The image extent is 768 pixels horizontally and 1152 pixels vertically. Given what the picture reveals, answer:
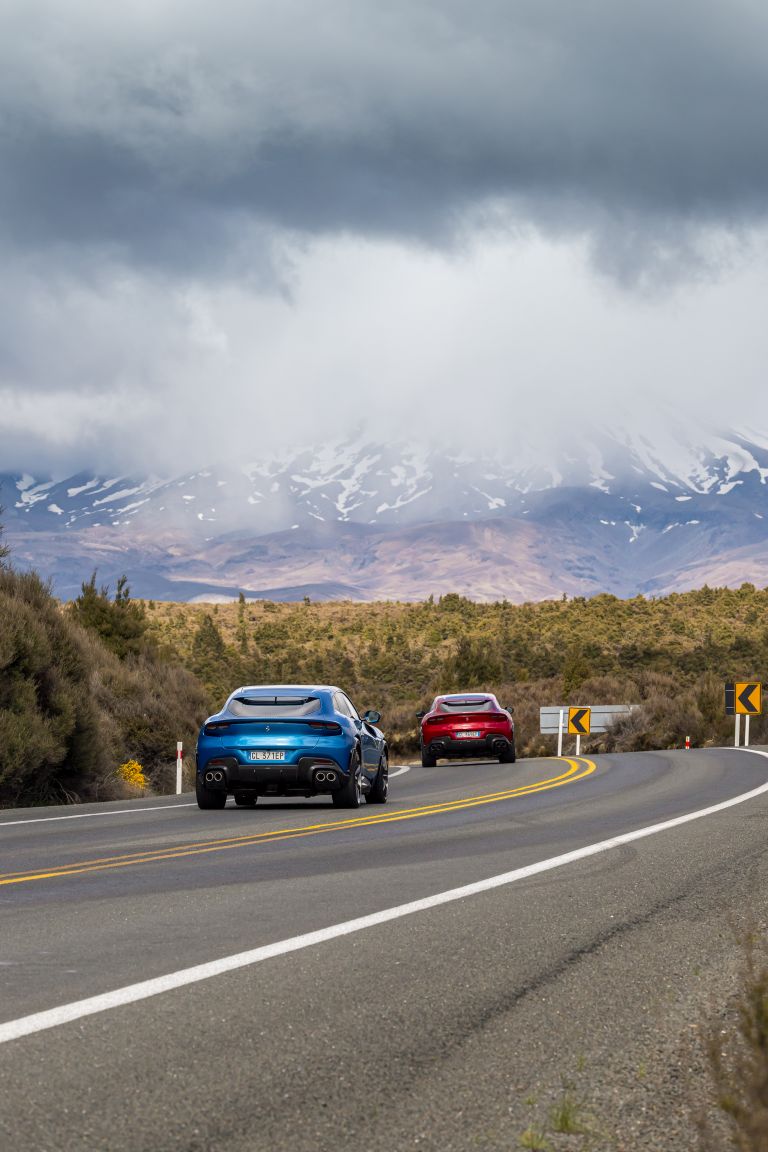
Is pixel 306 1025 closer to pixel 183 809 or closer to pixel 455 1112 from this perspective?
pixel 455 1112

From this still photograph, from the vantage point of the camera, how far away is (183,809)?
1867 cm

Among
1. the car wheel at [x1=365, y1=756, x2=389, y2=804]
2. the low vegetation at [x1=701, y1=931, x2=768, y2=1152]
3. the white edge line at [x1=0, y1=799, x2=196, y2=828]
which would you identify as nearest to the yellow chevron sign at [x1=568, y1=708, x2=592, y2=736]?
the car wheel at [x1=365, y1=756, x2=389, y2=804]

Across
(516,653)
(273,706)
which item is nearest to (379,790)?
(273,706)

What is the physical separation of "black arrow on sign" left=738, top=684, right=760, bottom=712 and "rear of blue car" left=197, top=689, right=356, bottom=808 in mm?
26277

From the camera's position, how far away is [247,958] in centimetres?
727

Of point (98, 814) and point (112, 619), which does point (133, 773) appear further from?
point (112, 619)

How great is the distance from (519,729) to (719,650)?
3497 cm

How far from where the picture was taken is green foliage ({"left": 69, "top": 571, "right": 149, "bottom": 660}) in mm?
36969

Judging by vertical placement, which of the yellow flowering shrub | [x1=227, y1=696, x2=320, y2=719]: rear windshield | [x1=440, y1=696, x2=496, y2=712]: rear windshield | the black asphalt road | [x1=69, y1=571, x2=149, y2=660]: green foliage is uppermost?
[x1=69, y1=571, x2=149, y2=660]: green foliage

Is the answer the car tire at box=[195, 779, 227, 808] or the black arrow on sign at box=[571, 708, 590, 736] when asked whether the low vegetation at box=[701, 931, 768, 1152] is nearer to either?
the car tire at box=[195, 779, 227, 808]

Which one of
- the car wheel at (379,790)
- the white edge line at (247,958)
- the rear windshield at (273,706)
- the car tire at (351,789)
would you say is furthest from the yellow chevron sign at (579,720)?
the white edge line at (247,958)

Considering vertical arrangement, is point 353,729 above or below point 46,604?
below

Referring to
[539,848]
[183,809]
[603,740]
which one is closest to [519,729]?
[603,740]

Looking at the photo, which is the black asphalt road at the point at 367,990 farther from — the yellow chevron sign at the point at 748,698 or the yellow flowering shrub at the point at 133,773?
the yellow chevron sign at the point at 748,698
